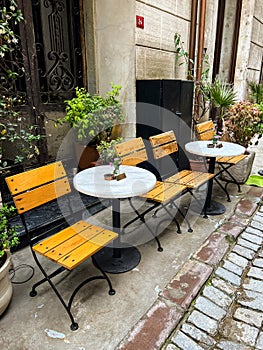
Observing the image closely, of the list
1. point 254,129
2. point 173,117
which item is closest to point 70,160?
point 173,117

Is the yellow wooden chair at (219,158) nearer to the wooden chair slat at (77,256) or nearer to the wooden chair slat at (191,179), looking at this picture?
the wooden chair slat at (191,179)

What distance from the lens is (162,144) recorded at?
3578 mm

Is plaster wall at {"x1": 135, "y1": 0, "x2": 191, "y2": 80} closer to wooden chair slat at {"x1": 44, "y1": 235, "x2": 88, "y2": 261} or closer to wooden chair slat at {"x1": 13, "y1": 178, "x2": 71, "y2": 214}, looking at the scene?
wooden chair slat at {"x1": 13, "y1": 178, "x2": 71, "y2": 214}

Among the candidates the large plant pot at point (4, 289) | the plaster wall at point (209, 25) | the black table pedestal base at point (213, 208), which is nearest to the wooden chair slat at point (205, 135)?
the black table pedestal base at point (213, 208)

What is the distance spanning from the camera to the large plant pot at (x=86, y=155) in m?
4.04

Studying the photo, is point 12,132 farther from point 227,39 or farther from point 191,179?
point 227,39

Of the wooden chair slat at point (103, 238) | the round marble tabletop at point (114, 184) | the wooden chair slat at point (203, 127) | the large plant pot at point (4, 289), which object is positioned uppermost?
the wooden chair slat at point (203, 127)

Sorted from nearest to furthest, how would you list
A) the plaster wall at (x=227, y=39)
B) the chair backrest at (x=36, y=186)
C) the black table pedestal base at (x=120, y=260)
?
the chair backrest at (x=36, y=186) < the black table pedestal base at (x=120, y=260) < the plaster wall at (x=227, y=39)

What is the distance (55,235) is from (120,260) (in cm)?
78

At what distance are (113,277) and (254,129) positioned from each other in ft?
11.6

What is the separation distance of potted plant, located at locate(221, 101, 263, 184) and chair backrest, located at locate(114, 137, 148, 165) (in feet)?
6.48

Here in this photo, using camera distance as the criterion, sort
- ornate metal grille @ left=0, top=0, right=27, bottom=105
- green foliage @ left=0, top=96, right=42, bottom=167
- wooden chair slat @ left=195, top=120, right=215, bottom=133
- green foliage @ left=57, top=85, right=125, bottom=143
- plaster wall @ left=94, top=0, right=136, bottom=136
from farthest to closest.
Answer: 1. wooden chair slat @ left=195, top=120, right=215, bottom=133
2. plaster wall @ left=94, top=0, right=136, bottom=136
3. green foliage @ left=57, top=85, right=125, bottom=143
4. ornate metal grille @ left=0, top=0, right=27, bottom=105
5. green foliage @ left=0, top=96, right=42, bottom=167

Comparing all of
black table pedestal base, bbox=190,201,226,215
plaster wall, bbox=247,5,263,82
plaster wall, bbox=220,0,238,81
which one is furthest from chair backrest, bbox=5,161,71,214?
plaster wall, bbox=247,5,263,82

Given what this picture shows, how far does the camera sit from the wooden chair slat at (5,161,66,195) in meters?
2.11
